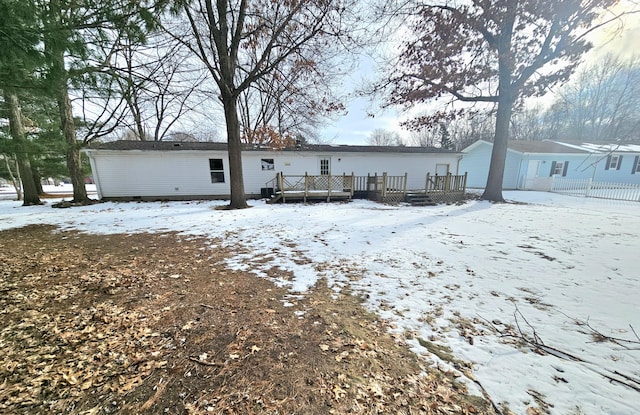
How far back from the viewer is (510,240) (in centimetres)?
577

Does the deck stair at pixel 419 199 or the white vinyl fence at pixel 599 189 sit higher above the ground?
the white vinyl fence at pixel 599 189

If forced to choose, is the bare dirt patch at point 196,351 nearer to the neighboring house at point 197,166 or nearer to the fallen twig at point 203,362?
the fallen twig at point 203,362

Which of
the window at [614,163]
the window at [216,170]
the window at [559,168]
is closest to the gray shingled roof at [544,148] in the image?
the window at [559,168]

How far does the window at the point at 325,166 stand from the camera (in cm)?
1481

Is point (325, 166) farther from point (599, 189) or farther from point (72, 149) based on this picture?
point (599, 189)

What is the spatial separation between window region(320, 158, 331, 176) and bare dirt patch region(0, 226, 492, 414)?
1164cm

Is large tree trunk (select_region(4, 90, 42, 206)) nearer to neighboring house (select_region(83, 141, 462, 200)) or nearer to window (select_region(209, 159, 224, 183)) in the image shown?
neighboring house (select_region(83, 141, 462, 200))

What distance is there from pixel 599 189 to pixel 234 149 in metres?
22.0

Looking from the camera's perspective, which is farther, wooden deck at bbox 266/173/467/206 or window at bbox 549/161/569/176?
window at bbox 549/161/569/176

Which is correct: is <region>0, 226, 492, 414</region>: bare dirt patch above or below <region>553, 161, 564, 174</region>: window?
below

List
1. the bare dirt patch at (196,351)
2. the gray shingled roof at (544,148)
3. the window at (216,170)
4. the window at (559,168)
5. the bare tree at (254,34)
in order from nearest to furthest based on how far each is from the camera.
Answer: the bare dirt patch at (196,351) < the bare tree at (254,34) < the window at (216,170) < the gray shingled roof at (544,148) < the window at (559,168)

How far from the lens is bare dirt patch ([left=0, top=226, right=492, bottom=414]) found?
67.9 inches

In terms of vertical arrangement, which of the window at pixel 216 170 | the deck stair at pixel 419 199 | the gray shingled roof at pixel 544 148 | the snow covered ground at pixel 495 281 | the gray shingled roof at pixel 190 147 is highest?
the gray shingled roof at pixel 544 148

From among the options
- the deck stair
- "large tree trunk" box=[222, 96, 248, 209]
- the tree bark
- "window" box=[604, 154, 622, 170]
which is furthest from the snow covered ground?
"window" box=[604, 154, 622, 170]
